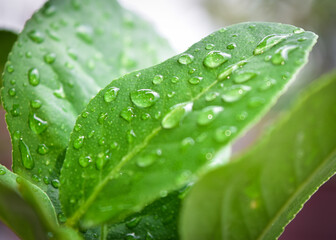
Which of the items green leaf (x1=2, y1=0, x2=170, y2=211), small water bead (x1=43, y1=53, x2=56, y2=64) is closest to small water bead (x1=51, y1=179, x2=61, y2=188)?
green leaf (x1=2, y1=0, x2=170, y2=211)

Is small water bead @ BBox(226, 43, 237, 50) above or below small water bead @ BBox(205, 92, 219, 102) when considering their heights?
above

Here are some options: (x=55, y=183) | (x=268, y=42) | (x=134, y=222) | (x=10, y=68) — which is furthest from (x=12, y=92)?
(x=268, y=42)

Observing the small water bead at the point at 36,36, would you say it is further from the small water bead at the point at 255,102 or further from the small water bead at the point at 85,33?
the small water bead at the point at 255,102

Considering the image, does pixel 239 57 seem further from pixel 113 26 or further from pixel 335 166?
pixel 113 26

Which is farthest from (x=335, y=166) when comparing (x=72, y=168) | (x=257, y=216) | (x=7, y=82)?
(x=7, y=82)

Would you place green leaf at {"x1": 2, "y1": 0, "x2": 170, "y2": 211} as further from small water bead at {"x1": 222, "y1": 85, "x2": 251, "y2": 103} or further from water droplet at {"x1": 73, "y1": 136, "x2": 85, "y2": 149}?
small water bead at {"x1": 222, "y1": 85, "x2": 251, "y2": 103}

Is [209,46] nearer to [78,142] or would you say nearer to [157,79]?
[157,79]
